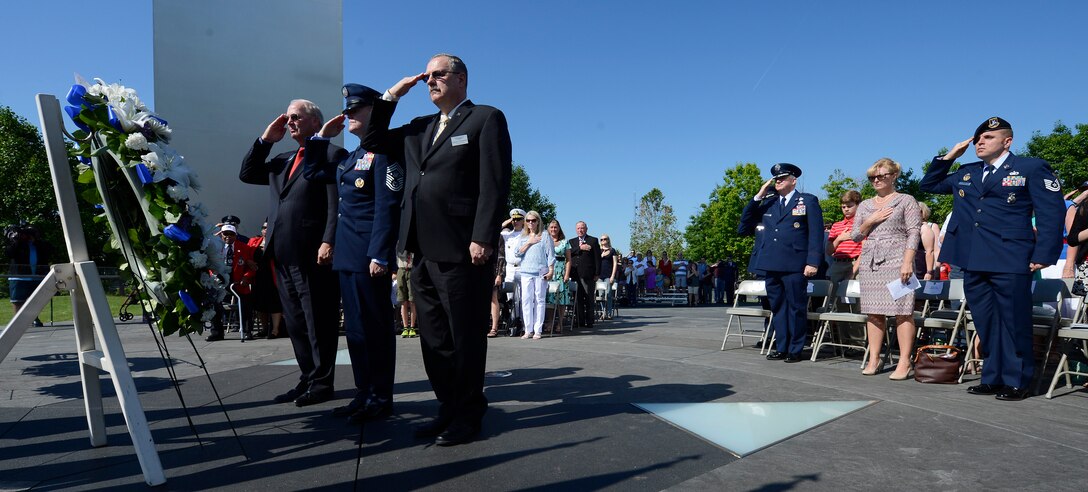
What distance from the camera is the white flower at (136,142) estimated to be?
2586 mm

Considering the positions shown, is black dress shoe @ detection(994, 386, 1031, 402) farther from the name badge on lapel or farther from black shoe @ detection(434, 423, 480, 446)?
the name badge on lapel

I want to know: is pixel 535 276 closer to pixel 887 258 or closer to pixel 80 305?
pixel 887 258

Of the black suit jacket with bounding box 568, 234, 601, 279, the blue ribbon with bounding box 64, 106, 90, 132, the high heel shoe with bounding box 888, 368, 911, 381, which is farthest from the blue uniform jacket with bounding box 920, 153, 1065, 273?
the black suit jacket with bounding box 568, 234, 601, 279

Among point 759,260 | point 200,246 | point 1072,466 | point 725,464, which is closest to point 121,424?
point 200,246

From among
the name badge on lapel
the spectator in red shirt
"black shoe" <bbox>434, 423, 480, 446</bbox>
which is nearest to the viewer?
"black shoe" <bbox>434, 423, 480, 446</bbox>

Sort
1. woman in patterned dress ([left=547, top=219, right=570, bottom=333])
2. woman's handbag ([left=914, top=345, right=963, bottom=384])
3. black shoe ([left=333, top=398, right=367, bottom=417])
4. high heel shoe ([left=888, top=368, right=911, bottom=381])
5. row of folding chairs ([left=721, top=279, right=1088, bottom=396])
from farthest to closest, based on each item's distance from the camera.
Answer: woman in patterned dress ([left=547, top=219, right=570, bottom=333])
high heel shoe ([left=888, top=368, right=911, bottom=381])
woman's handbag ([left=914, top=345, right=963, bottom=384])
row of folding chairs ([left=721, top=279, right=1088, bottom=396])
black shoe ([left=333, top=398, right=367, bottom=417])

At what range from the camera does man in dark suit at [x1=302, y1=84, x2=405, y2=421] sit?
387 centimetres

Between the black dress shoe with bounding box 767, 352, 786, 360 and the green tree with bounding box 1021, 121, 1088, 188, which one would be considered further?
the green tree with bounding box 1021, 121, 1088, 188

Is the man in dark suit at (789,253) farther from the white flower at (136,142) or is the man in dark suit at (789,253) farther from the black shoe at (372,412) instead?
the white flower at (136,142)

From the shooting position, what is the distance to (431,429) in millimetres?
3340

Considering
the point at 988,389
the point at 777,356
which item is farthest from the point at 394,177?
the point at 777,356

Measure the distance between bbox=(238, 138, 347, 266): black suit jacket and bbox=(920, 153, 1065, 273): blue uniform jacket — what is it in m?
4.71

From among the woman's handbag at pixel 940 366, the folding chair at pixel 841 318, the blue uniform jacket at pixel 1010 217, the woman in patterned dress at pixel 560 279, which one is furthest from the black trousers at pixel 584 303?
the blue uniform jacket at pixel 1010 217

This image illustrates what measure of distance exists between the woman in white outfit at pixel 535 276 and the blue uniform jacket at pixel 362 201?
517 cm
